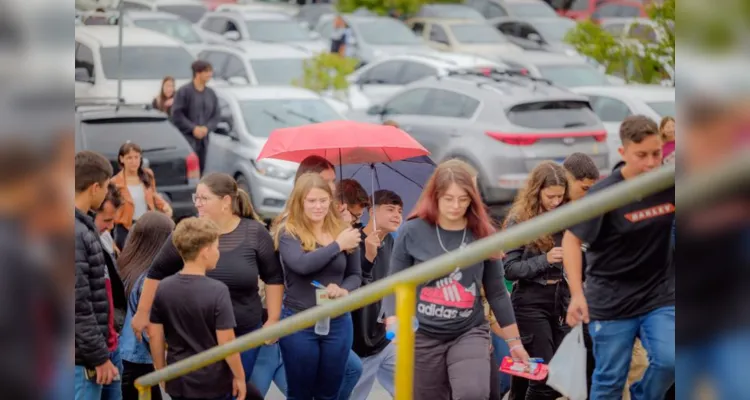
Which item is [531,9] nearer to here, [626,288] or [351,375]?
[351,375]

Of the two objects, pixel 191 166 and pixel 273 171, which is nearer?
pixel 191 166

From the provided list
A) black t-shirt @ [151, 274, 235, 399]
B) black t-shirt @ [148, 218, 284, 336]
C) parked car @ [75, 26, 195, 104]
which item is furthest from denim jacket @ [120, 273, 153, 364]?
parked car @ [75, 26, 195, 104]

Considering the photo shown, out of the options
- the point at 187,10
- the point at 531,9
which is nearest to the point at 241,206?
the point at 187,10

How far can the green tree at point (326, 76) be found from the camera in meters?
20.2

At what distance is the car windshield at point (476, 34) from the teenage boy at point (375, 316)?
2115 cm

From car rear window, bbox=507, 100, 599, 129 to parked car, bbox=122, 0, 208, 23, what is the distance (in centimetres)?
1723

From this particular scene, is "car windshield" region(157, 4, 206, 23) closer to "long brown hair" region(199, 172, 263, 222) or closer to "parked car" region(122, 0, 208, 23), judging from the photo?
"parked car" region(122, 0, 208, 23)

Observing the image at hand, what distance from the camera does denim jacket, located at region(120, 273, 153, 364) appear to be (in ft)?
21.1

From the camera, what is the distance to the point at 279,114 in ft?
50.8

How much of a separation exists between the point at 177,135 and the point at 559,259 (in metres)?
7.45

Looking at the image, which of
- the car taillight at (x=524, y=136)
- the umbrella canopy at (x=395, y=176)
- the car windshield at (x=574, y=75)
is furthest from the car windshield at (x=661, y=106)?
the umbrella canopy at (x=395, y=176)

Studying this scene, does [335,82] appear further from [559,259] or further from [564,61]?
[559,259]

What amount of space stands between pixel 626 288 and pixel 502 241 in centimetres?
239

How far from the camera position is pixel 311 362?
244 inches
